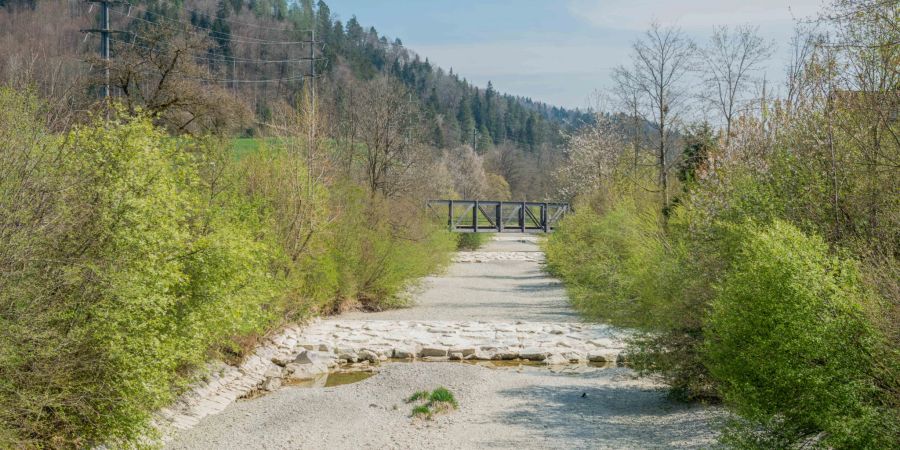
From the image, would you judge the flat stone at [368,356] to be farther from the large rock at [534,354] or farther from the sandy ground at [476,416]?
the large rock at [534,354]

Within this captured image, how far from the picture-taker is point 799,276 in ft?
22.4

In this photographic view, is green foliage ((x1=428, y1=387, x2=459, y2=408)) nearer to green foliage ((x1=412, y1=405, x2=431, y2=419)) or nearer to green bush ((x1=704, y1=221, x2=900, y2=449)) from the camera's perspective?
green foliage ((x1=412, y1=405, x2=431, y2=419))

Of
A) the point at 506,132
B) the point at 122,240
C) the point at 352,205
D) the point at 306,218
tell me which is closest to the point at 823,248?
the point at 122,240

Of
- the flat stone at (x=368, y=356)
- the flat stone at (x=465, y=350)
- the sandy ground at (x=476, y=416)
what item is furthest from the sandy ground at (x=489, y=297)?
the sandy ground at (x=476, y=416)

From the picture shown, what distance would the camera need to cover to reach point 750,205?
9562 millimetres

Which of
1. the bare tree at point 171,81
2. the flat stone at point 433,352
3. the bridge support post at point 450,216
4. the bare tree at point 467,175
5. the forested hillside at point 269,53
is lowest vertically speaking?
the flat stone at point 433,352

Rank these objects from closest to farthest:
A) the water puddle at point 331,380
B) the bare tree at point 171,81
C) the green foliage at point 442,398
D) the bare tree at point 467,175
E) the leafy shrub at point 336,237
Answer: the green foliage at point 442,398
the water puddle at point 331,380
the leafy shrub at point 336,237
the bare tree at point 171,81
the bare tree at point 467,175

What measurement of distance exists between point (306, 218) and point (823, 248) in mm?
13716

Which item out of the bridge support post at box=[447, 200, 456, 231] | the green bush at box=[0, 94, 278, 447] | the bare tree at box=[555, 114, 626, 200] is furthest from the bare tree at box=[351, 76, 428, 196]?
the green bush at box=[0, 94, 278, 447]

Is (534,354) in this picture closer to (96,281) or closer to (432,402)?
(432,402)

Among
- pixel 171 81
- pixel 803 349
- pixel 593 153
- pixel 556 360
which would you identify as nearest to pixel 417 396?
pixel 556 360

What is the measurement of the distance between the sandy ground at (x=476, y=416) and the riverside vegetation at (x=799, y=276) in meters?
0.86

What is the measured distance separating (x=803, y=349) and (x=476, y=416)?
5.69 m

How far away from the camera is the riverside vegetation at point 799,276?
6.39 metres
